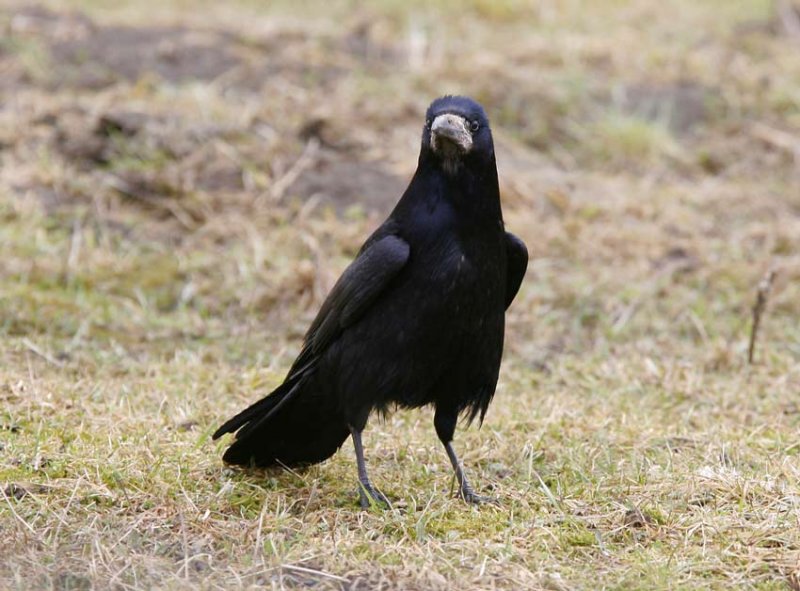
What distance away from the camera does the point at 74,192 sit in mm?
7352

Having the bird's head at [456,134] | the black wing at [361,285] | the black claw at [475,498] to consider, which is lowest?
the black claw at [475,498]

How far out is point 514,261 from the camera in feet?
14.0

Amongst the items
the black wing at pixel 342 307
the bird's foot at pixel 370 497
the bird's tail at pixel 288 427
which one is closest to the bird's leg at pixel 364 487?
the bird's foot at pixel 370 497

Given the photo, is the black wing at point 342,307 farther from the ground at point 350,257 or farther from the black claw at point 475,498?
the black claw at point 475,498

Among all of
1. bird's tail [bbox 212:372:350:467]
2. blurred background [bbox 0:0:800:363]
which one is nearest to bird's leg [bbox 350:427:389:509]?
bird's tail [bbox 212:372:350:467]

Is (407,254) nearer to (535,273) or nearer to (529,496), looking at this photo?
(529,496)

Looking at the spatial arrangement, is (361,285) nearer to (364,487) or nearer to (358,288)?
(358,288)

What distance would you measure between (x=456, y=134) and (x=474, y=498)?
1.21 m

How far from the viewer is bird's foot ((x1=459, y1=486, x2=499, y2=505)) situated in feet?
12.9

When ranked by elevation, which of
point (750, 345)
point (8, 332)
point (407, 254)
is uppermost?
point (407, 254)

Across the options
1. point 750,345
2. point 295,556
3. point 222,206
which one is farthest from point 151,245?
point 295,556

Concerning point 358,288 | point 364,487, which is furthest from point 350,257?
point 364,487

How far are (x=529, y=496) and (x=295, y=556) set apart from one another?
95 centimetres

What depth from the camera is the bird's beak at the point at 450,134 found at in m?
3.82
